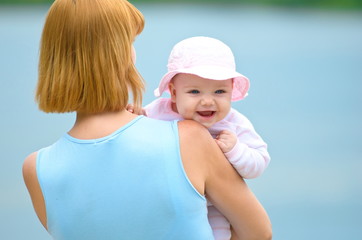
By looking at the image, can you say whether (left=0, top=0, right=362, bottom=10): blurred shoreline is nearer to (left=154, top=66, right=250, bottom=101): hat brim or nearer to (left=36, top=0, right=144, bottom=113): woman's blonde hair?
(left=154, top=66, right=250, bottom=101): hat brim

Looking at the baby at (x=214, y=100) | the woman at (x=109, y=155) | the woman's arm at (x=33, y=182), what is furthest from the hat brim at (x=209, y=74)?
the woman's arm at (x=33, y=182)

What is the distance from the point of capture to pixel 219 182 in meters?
1.62

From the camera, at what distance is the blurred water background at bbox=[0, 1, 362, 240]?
459cm

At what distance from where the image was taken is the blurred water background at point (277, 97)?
15.0 feet

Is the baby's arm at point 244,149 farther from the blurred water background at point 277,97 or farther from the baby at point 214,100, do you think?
the blurred water background at point 277,97

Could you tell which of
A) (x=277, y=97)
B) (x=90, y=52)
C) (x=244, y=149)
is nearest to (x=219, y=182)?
(x=244, y=149)

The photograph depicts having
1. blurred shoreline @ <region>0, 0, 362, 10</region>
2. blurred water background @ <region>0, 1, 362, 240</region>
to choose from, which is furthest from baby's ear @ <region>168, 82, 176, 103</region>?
blurred shoreline @ <region>0, 0, 362, 10</region>

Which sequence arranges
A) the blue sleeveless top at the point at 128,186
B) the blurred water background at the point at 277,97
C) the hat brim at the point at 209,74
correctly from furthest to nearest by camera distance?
the blurred water background at the point at 277,97 < the hat brim at the point at 209,74 < the blue sleeveless top at the point at 128,186

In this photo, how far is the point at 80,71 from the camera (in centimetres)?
158

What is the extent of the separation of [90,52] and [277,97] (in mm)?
5298

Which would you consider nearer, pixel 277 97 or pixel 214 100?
pixel 214 100

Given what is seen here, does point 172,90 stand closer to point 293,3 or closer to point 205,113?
point 205,113

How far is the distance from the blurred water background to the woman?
2.63 meters

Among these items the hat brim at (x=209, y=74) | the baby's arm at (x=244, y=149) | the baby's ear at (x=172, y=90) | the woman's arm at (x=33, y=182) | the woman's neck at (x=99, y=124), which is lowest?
the woman's arm at (x=33, y=182)
